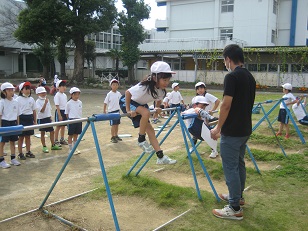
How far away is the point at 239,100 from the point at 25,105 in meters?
4.57

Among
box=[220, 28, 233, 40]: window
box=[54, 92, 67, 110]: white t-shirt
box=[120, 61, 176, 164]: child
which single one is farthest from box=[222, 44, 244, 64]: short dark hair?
box=[220, 28, 233, 40]: window

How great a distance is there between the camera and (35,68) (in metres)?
39.2

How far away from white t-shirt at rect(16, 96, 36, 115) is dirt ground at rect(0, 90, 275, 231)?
0.96m

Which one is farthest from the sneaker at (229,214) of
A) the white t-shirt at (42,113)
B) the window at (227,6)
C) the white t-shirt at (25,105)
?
the window at (227,6)

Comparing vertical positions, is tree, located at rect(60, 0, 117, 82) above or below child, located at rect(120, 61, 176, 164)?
above

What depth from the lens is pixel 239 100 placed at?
11.6ft

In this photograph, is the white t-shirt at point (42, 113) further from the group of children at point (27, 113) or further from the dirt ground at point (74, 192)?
the dirt ground at point (74, 192)

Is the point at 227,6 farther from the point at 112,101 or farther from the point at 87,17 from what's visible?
the point at 112,101

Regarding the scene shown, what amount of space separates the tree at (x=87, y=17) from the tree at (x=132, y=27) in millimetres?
2502

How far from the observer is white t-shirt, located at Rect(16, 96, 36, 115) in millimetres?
6386

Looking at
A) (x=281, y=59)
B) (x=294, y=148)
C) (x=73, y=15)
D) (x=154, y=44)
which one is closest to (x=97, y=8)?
(x=73, y=15)

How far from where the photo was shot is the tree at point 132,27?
94.9ft

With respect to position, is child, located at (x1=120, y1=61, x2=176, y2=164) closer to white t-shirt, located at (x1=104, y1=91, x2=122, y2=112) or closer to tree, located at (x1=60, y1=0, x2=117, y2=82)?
white t-shirt, located at (x1=104, y1=91, x2=122, y2=112)

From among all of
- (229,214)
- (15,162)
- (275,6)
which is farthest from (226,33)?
(229,214)
